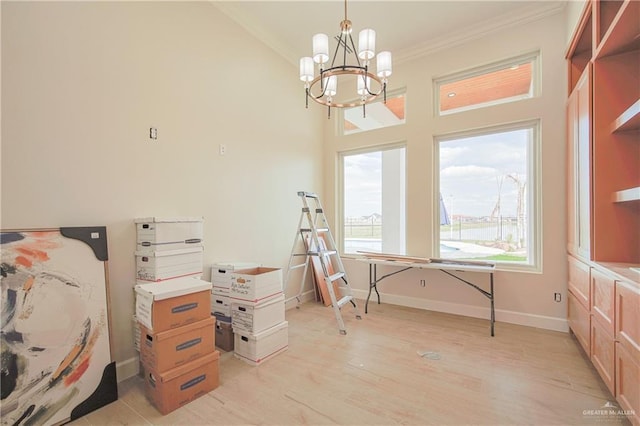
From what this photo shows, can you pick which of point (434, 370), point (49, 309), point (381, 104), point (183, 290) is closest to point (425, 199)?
point (381, 104)

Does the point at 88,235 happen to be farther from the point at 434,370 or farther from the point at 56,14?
the point at 434,370

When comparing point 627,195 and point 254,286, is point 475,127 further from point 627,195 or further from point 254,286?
point 254,286

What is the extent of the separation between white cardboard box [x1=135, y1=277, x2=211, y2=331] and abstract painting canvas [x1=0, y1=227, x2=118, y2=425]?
0.32 meters

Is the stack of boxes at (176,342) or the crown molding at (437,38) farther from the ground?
the crown molding at (437,38)

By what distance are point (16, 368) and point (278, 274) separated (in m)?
1.72

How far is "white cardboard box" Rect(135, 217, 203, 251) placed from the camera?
2.19m

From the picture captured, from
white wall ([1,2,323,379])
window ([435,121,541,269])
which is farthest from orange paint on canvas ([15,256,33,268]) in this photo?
window ([435,121,541,269])

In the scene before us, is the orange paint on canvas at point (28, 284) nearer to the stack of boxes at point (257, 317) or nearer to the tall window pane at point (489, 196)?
the stack of boxes at point (257, 317)

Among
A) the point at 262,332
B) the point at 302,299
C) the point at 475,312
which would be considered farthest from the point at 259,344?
the point at 475,312

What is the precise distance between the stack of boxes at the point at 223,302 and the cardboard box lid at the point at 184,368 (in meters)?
0.59

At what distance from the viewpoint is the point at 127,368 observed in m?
2.23

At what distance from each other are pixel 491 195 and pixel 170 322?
3.65 metres

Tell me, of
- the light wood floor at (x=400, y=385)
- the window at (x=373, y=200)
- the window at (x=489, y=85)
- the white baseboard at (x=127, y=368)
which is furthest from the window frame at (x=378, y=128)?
the white baseboard at (x=127, y=368)

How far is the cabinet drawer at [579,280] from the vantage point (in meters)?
2.27
